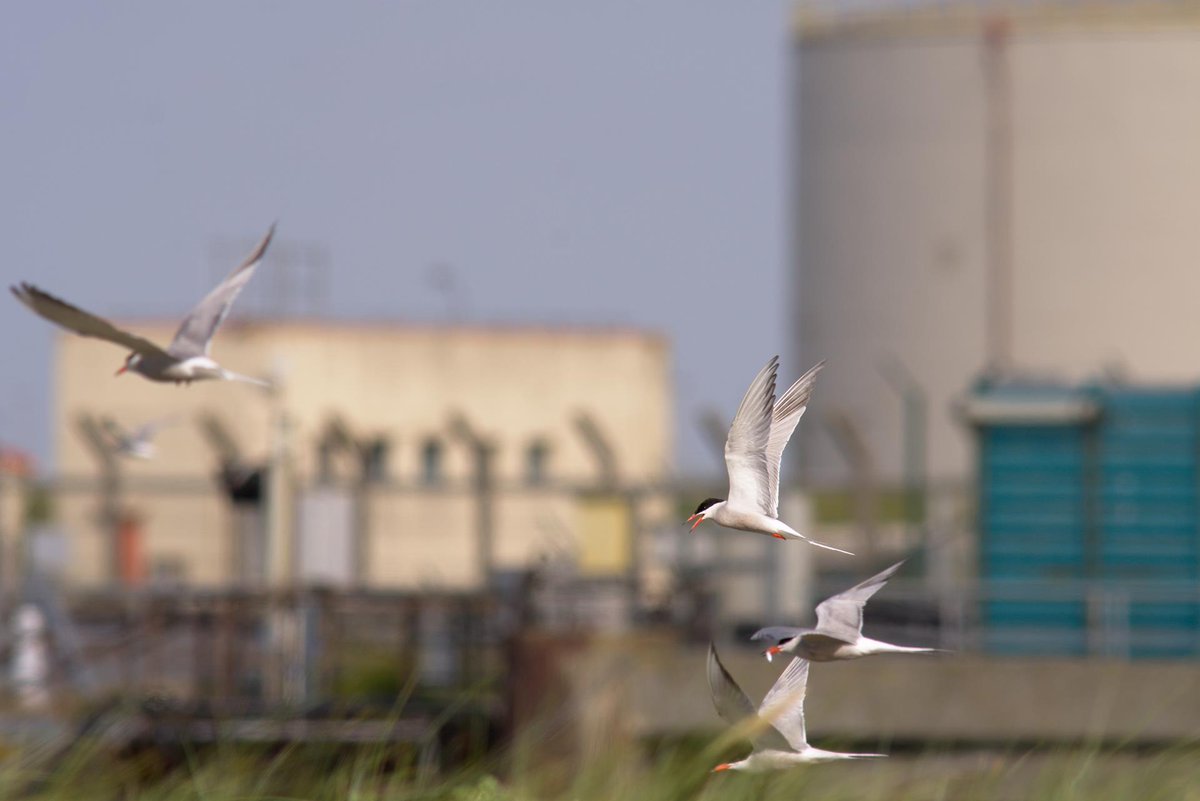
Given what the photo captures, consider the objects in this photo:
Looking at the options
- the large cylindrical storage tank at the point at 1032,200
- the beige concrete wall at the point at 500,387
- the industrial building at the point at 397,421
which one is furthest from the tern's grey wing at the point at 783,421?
the beige concrete wall at the point at 500,387

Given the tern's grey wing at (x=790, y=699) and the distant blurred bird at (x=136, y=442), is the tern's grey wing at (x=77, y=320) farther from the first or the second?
the tern's grey wing at (x=790, y=699)

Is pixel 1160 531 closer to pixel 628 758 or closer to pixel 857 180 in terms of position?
pixel 628 758

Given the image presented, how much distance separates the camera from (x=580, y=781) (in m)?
7.32

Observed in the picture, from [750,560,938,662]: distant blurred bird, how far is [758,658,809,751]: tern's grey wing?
0.04 meters

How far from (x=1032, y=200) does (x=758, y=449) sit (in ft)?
149

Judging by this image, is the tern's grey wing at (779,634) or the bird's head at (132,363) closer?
the tern's grey wing at (779,634)

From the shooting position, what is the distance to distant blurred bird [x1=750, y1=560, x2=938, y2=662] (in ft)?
8.68

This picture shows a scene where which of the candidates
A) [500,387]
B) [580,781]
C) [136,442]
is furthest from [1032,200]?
[136,442]

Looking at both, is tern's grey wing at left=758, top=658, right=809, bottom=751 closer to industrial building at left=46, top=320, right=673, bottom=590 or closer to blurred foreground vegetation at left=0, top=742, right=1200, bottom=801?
blurred foreground vegetation at left=0, top=742, right=1200, bottom=801

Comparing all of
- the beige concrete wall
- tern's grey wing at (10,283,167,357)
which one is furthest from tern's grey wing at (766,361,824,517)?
the beige concrete wall

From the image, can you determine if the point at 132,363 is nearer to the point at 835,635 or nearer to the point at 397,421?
the point at 835,635

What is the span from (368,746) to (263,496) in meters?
12.0

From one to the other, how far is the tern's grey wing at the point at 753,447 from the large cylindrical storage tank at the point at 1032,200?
43385 mm

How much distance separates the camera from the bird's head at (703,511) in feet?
8.85
